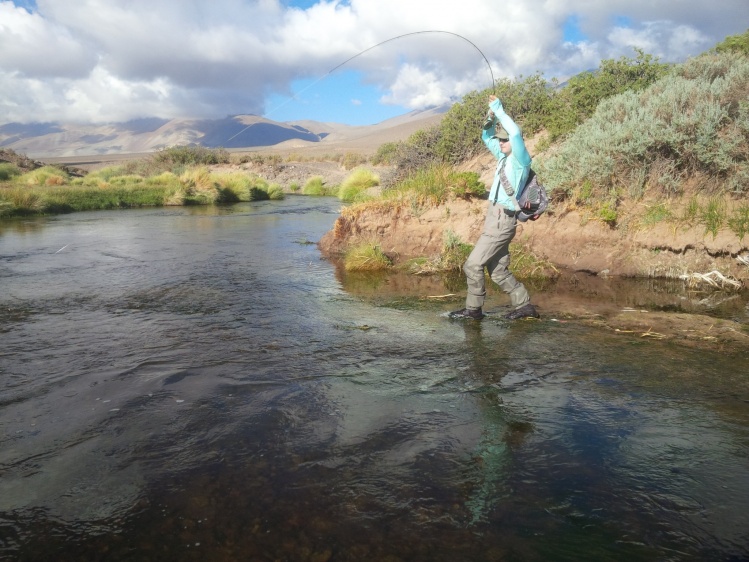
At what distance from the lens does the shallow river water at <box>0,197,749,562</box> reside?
2.86m

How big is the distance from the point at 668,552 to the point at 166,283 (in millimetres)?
8453

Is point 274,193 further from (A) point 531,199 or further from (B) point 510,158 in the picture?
(A) point 531,199

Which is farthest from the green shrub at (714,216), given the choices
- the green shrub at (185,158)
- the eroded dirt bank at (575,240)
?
the green shrub at (185,158)

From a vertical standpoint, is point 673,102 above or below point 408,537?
above

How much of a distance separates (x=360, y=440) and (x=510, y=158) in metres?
4.00

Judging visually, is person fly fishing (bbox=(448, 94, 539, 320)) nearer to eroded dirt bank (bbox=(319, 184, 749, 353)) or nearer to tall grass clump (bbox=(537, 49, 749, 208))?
eroded dirt bank (bbox=(319, 184, 749, 353))

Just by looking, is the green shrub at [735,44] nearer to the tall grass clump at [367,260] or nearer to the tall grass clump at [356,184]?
the tall grass clump at [367,260]

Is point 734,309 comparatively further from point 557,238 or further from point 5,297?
point 5,297

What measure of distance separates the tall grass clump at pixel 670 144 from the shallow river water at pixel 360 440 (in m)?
4.56

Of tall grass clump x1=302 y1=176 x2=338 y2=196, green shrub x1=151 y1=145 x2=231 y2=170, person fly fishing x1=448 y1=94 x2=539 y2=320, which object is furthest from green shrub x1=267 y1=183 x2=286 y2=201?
person fly fishing x1=448 y1=94 x2=539 y2=320

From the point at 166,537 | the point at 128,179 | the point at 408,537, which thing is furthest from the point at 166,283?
the point at 128,179

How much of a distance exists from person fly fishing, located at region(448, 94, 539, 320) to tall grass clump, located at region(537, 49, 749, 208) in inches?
156

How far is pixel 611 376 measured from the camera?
506 cm

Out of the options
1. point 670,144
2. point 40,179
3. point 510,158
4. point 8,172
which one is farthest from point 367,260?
point 8,172
